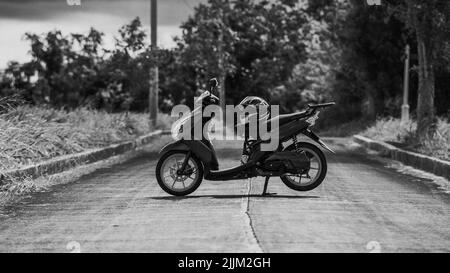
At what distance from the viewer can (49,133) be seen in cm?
1877

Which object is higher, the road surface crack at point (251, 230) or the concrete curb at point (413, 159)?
the road surface crack at point (251, 230)

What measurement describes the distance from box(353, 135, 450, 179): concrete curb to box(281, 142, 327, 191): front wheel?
402 centimetres

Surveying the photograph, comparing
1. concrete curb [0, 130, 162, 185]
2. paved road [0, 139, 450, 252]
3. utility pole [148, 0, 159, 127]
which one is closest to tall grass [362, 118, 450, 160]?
paved road [0, 139, 450, 252]

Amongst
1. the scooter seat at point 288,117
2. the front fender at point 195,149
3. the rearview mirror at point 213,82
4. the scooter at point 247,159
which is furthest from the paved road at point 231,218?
the rearview mirror at point 213,82

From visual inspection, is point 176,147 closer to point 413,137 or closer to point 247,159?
point 247,159

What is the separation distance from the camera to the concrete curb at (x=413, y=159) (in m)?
16.4

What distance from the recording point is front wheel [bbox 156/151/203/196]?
1232 cm

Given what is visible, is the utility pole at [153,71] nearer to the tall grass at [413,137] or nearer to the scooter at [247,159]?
the tall grass at [413,137]

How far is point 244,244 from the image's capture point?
26.5 feet

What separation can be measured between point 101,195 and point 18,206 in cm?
141

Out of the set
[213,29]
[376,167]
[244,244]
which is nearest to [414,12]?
[376,167]

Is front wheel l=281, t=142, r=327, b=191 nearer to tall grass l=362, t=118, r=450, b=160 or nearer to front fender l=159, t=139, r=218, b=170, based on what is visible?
front fender l=159, t=139, r=218, b=170

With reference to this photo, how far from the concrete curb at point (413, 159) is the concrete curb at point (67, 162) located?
259 inches
